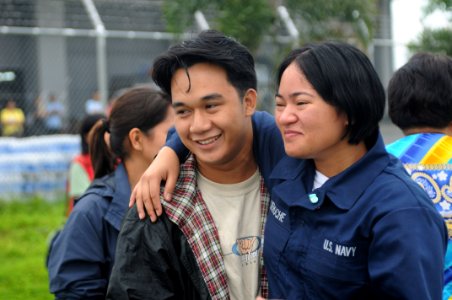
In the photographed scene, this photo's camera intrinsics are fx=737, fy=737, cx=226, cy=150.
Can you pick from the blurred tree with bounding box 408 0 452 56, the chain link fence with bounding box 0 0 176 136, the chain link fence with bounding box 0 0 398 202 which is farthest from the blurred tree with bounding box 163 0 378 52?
the chain link fence with bounding box 0 0 176 136

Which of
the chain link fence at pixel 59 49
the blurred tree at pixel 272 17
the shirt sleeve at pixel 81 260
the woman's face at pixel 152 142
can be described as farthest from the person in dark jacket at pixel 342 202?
the chain link fence at pixel 59 49

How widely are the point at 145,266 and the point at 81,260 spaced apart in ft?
2.43

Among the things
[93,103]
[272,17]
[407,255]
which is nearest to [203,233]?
[407,255]

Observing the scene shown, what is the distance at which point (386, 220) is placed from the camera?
Result: 6.36ft

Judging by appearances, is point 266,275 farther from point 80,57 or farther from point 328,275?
point 80,57

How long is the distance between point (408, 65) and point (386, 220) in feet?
4.27

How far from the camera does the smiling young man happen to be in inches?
92.4

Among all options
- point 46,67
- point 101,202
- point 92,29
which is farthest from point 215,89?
point 46,67

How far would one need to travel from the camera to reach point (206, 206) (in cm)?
250

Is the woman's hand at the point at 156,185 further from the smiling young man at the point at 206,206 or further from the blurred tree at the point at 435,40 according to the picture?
the blurred tree at the point at 435,40

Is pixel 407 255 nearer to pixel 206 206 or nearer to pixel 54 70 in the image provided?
pixel 206 206

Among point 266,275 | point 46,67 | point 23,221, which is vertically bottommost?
point 23,221

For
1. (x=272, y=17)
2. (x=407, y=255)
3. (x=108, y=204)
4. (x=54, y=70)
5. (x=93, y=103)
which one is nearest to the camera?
(x=407, y=255)

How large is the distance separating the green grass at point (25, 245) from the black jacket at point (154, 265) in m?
4.30
